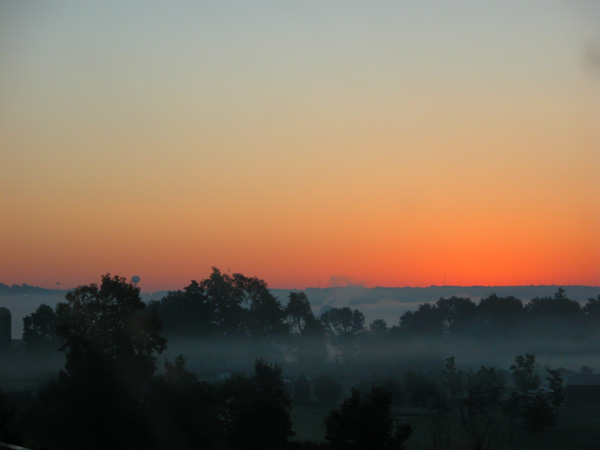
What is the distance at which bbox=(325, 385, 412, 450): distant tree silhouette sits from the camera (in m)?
25.0

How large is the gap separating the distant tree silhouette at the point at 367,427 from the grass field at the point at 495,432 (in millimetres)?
1042

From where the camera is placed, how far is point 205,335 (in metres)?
100

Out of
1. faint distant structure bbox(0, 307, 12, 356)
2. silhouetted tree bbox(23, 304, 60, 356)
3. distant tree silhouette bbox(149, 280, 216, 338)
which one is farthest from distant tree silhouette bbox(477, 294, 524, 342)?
faint distant structure bbox(0, 307, 12, 356)

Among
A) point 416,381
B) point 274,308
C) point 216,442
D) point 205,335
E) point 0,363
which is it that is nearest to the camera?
point 216,442

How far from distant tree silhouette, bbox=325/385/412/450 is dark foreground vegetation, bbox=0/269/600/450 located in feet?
0.21

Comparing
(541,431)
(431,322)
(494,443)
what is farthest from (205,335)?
(494,443)

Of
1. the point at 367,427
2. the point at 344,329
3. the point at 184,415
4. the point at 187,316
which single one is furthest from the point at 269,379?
the point at 344,329

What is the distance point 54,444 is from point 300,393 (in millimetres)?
40261

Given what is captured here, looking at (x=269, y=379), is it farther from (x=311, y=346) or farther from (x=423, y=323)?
(x=423, y=323)

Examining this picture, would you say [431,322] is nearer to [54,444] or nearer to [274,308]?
[274,308]

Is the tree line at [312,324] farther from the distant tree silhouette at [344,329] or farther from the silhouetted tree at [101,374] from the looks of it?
the silhouetted tree at [101,374]

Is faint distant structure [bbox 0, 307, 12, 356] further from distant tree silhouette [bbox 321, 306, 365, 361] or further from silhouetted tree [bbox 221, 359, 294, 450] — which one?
silhouetted tree [bbox 221, 359, 294, 450]

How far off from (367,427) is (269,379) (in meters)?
13.5

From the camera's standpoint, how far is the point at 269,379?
3884 centimetres
